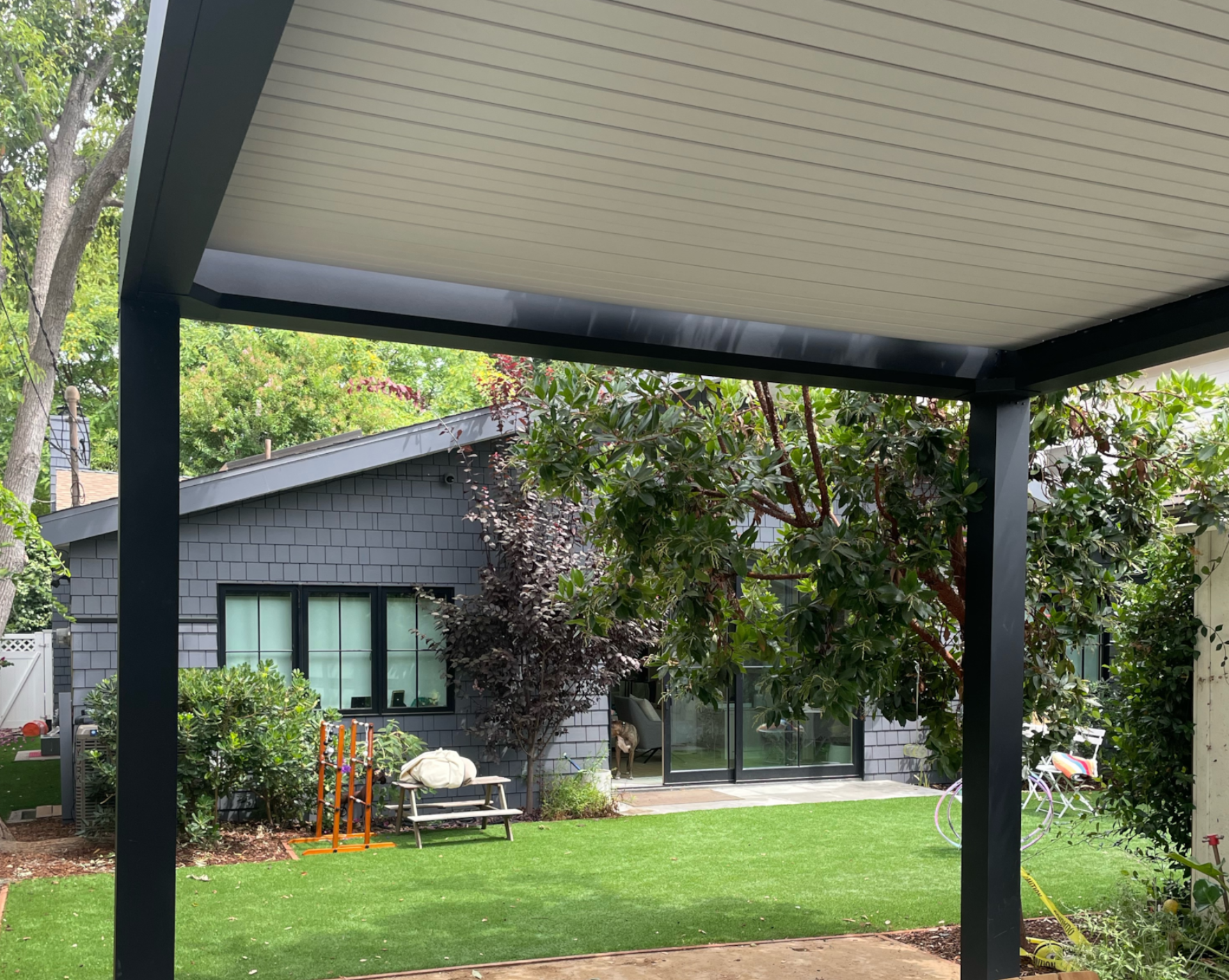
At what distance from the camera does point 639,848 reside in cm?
849

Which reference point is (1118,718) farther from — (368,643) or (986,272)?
(368,643)

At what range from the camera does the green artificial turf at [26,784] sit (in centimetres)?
1035

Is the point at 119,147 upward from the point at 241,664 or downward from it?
upward

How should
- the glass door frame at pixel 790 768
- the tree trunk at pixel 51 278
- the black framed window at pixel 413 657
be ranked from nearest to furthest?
the black framed window at pixel 413 657
the tree trunk at pixel 51 278
the glass door frame at pixel 790 768

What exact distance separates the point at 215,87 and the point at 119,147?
1224 cm

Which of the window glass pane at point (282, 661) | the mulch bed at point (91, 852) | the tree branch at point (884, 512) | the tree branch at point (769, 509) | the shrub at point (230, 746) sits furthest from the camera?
the window glass pane at point (282, 661)

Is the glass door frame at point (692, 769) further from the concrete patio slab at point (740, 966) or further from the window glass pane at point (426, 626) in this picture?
the concrete patio slab at point (740, 966)

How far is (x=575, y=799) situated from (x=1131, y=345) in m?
7.15

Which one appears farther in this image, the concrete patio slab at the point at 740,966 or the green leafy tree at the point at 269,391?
the green leafy tree at the point at 269,391

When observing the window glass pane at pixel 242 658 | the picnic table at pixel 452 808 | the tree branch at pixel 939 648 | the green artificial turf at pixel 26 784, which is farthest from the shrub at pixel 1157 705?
the green artificial turf at pixel 26 784

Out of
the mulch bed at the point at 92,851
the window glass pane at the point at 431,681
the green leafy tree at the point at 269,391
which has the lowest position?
the mulch bed at the point at 92,851

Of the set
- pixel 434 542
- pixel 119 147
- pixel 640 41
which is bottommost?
pixel 434 542

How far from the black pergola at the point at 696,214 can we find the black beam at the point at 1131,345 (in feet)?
0.05

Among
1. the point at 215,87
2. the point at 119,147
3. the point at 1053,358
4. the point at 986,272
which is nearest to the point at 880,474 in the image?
the point at 1053,358
